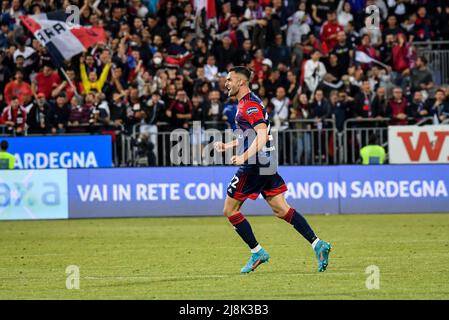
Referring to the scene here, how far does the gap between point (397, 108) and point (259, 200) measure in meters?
4.42

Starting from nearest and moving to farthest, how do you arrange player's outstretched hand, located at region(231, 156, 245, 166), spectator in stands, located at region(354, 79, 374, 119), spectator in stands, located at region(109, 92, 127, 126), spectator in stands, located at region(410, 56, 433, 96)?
player's outstretched hand, located at region(231, 156, 245, 166) < spectator in stands, located at region(354, 79, 374, 119) < spectator in stands, located at region(109, 92, 127, 126) < spectator in stands, located at region(410, 56, 433, 96)

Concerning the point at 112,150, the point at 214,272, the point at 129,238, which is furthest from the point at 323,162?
the point at 214,272

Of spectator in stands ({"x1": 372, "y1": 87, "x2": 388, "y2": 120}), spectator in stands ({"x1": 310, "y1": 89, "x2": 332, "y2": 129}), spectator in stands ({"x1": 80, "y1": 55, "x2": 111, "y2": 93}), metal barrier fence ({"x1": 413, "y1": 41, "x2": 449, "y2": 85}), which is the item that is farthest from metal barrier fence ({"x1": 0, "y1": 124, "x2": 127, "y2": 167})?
metal barrier fence ({"x1": 413, "y1": 41, "x2": 449, "y2": 85})

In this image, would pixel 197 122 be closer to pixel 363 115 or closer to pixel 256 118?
pixel 363 115

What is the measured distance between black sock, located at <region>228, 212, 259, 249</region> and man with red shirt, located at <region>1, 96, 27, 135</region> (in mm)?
13874

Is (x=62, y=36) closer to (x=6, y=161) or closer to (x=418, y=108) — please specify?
(x=6, y=161)

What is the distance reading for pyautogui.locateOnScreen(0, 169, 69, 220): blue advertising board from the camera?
2492 centimetres

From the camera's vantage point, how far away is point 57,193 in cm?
2533

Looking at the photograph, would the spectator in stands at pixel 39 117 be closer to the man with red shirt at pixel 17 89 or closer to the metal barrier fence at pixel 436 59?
the man with red shirt at pixel 17 89

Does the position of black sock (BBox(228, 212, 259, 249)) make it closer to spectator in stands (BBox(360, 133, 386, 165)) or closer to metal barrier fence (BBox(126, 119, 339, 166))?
spectator in stands (BBox(360, 133, 386, 165))

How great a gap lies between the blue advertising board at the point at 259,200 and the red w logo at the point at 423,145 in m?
0.75

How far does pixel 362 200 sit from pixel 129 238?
7032 mm

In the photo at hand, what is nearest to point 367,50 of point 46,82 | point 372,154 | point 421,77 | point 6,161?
point 421,77

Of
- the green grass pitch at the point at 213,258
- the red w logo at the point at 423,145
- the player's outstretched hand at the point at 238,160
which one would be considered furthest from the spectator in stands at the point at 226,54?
the player's outstretched hand at the point at 238,160
